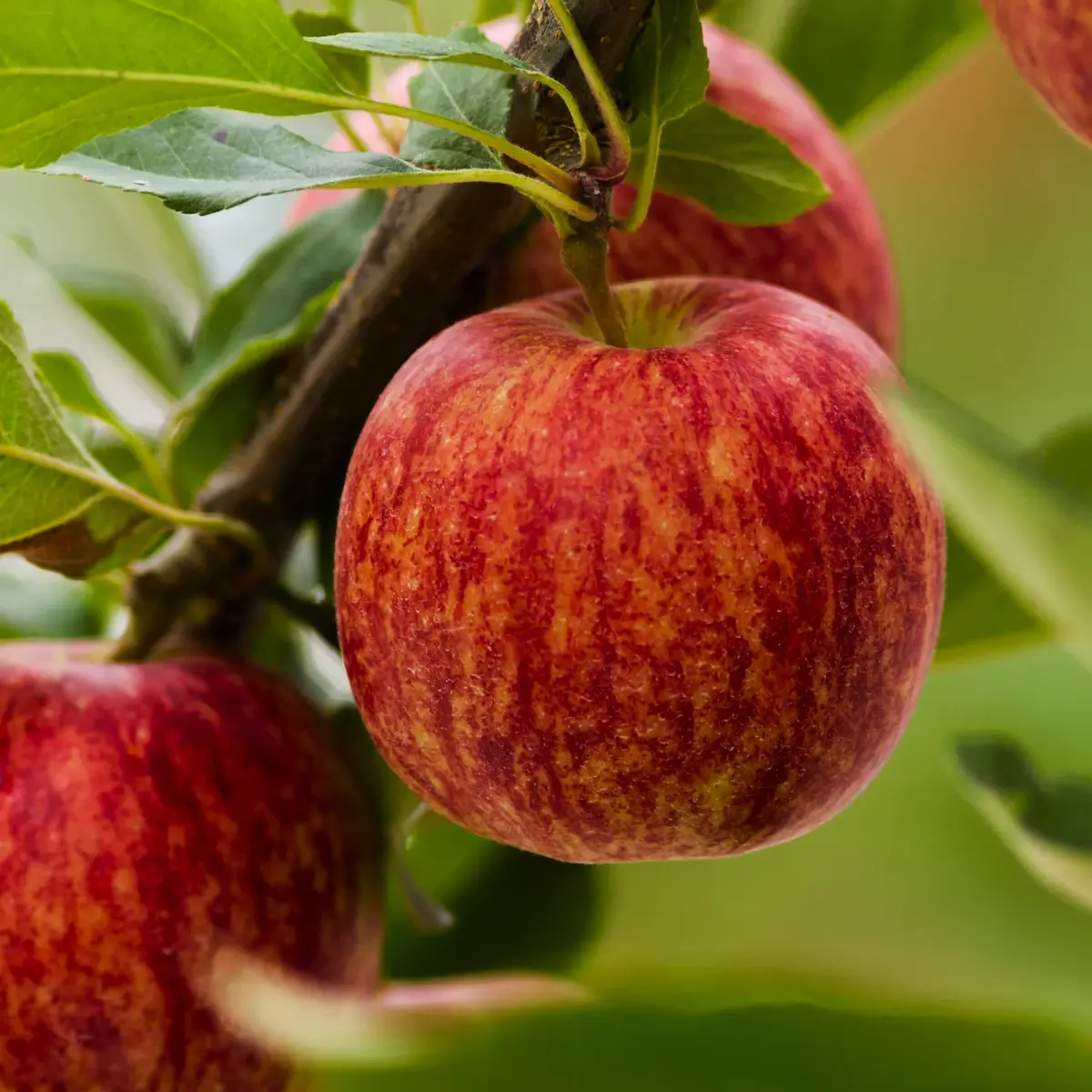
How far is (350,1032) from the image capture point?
0.23 metres

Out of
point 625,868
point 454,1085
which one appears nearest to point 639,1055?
point 454,1085

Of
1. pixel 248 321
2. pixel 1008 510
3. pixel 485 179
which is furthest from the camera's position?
pixel 248 321

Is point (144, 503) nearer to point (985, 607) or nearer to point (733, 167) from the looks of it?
point (733, 167)

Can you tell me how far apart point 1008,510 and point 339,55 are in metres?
0.30

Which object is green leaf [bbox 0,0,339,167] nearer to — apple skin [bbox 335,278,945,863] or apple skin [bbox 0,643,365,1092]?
apple skin [bbox 335,278,945,863]

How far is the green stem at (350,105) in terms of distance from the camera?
1.02ft

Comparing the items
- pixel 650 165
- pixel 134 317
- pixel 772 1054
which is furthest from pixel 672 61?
pixel 134 317

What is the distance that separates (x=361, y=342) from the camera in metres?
0.44

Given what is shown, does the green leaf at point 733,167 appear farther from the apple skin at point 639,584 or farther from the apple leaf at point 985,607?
the apple leaf at point 985,607

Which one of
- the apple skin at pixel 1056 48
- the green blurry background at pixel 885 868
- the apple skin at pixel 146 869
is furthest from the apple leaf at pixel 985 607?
the apple skin at pixel 146 869

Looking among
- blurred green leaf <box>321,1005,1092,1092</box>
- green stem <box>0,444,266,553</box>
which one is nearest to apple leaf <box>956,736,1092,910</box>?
blurred green leaf <box>321,1005,1092,1092</box>

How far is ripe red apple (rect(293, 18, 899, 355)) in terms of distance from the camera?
457mm

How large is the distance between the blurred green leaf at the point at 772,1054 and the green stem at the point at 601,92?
0.70 ft

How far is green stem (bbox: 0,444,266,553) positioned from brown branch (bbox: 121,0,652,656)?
0.6 inches
